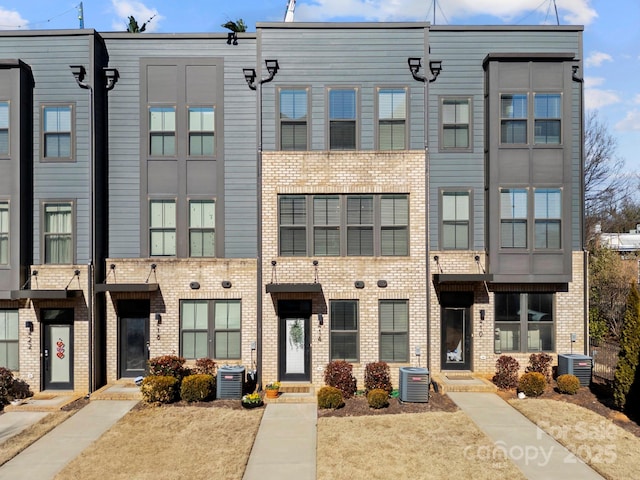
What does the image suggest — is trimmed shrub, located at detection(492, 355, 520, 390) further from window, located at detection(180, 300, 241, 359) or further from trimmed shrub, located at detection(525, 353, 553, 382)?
window, located at detection(180, 300, 241, 359)

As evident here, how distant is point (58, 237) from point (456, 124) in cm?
1226

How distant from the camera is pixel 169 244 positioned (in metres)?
13.3

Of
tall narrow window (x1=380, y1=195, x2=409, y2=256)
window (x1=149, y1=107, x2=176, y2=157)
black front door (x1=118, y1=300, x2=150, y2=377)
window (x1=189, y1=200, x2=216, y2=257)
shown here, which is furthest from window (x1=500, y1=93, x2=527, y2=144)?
black front door (x1=118, y1=300, x2=150, y2=377)

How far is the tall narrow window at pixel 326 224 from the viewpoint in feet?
43.0

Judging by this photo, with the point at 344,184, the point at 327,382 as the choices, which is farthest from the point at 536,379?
the point at 344,184

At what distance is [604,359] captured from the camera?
15.0 m

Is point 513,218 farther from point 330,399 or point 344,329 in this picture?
point 330,399

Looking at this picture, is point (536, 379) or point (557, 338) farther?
point (557, 338)

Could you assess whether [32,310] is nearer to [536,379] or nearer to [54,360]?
[54,360]

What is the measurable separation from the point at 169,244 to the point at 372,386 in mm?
7247

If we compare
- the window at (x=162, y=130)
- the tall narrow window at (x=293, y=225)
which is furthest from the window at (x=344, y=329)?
the window at (x=162, y=130)

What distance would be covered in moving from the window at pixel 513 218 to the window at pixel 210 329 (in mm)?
8231

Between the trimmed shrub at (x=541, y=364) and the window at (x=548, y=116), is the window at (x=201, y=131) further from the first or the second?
the trimmed shrub at (x=541, y=364)

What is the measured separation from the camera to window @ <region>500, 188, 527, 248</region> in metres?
13.0
